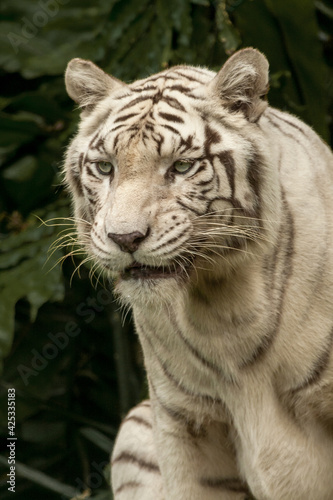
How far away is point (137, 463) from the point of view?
2.85m

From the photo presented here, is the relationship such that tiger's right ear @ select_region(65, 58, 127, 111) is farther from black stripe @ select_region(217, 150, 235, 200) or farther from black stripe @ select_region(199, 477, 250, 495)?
black stripe @ select_region(199, 477, 250, 495)

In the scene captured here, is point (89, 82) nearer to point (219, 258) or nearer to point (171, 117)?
point (171, 117)

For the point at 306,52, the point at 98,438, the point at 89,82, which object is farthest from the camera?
the point at 98,438

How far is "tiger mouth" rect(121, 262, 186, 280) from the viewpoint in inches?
78.4

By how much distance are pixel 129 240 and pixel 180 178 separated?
224mm

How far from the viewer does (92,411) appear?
16.3 ft

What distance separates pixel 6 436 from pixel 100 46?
7.64 ft

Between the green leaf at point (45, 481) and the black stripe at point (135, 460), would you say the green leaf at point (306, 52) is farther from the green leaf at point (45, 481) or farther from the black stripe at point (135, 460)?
the green leaf at point (45, 481)

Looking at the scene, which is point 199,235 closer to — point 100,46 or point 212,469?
point 212,469

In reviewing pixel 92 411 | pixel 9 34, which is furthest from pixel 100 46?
pixel 92 411

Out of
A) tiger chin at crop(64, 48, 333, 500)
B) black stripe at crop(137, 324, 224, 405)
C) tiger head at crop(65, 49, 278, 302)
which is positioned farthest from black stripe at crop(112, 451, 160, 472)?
tiger head at crop(65, 49, 278, 302)

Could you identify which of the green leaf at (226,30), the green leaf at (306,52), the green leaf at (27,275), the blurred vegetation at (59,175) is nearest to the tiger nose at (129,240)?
the blurred vegetation at (59,175)

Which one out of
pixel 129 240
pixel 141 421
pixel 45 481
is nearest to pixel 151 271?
pixel 129 240

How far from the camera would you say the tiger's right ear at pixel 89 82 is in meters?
2.30
